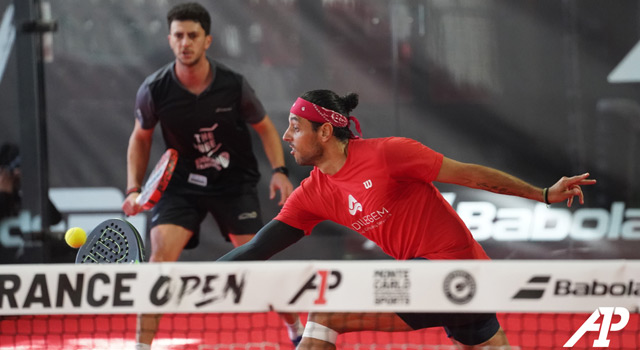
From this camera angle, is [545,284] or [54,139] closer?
[545,284]

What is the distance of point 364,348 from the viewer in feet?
12.8

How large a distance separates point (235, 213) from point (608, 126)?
262cm

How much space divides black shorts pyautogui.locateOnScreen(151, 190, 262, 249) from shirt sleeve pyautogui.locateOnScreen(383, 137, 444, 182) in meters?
1.75

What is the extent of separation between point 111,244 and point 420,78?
110 inches

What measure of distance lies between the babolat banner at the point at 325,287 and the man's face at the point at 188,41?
2357 millimetres

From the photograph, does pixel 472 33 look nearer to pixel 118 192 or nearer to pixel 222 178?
pixel 222 178

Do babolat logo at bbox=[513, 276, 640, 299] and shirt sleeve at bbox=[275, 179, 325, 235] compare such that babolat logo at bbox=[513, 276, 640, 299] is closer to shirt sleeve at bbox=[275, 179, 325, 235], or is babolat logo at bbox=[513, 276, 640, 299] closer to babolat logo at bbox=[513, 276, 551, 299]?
babolat logo at bbox=[513, 276, 551, 299]

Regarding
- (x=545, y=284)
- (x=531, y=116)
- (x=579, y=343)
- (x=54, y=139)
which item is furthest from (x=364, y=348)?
(x=54, y=139)

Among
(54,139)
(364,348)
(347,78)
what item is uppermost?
(347,78)

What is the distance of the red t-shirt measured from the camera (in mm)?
2775

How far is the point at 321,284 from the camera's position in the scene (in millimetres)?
2305

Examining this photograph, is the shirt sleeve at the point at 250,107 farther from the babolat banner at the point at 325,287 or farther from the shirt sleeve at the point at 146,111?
the babolat banner at the point at 325,287

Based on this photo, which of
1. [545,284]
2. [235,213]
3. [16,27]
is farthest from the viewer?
[16,27]

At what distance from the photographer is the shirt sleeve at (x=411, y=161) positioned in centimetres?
275
